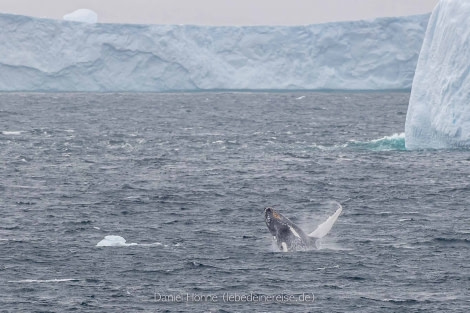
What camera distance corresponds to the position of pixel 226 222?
105ft

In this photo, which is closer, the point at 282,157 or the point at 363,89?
the point at 282,157

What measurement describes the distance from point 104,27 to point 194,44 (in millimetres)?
9909

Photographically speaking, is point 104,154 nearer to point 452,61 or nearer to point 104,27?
point 452,61

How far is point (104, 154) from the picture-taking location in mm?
54000

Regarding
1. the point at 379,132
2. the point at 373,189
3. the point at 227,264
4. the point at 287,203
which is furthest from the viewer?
the point at 379,132

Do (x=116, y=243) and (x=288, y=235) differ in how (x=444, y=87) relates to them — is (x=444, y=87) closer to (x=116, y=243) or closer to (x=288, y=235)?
(x=288, y=235)

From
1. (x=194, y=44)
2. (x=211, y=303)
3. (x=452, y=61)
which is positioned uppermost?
(x=194, y=44)

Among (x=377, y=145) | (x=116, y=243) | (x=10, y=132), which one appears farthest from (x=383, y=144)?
(x=116, y=243)

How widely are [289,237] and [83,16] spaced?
309 feet

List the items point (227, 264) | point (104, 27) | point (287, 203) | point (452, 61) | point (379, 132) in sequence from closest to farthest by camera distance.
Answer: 1. point (227, 264)
2. point (287, 203)
3. point (452, 61)
4. point (379, 132)
5. point (104, 27)

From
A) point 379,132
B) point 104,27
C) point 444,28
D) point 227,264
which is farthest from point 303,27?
point 227,264

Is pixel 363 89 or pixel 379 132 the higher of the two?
pixel 363 89

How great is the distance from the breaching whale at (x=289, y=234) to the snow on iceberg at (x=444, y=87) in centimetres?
2285

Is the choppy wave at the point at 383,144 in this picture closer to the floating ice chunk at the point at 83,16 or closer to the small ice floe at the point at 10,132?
the small ice floe at the point at 10,132
